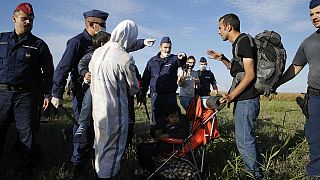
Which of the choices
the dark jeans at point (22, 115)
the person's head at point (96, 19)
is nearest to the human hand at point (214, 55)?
the person's head at point (96, 19)

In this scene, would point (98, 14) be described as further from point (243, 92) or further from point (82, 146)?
point (243, 92)

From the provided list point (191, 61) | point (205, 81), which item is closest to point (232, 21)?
point (191, 61)

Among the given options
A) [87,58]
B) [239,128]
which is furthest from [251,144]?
[87,58]

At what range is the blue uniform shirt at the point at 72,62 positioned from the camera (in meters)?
4.39

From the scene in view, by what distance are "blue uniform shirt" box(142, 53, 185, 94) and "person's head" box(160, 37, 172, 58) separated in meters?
0.09

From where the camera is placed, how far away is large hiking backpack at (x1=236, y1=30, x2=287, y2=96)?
3.83m

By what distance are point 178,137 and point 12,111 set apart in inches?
88.2

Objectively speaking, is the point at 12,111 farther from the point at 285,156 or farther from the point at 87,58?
the point at 285,156

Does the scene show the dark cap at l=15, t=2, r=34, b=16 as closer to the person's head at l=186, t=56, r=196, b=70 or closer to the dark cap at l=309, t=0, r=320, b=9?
the dark cap at l=309, t=0, r=320, b=9

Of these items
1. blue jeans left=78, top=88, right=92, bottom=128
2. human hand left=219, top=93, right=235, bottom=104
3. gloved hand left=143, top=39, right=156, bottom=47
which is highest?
gloved hand left=143, top=39, right=156, bottom=47

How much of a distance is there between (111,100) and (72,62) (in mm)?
1375

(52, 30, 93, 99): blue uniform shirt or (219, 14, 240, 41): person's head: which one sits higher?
(219, 14, 240, 41): person's head

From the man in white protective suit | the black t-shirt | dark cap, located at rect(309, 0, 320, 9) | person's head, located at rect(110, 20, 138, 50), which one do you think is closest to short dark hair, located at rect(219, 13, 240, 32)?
the black t-shirt

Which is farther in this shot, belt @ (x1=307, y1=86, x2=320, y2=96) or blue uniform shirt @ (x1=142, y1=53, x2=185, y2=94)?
blue uniform shirt @ (x1=142, y1=53, x2=185, y2=94)
